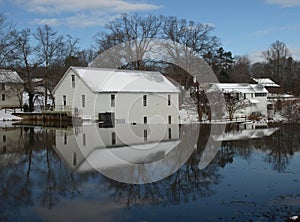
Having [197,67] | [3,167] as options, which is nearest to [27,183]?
[3,167]

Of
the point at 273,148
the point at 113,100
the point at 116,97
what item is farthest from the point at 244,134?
the point at 113,100

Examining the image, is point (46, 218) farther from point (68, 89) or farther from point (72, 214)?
point (68, 89)

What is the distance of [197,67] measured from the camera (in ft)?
149

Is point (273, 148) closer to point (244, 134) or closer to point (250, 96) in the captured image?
point (244, 134)

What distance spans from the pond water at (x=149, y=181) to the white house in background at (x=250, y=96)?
24177 mm

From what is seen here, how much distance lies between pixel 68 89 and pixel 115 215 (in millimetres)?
29140

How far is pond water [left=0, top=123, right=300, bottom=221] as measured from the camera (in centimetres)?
826

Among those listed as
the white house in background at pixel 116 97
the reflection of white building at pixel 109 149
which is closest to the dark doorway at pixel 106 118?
the white house in background at pixel 116 97

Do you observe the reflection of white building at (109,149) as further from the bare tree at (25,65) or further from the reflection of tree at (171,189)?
the bare tree at (25,65)

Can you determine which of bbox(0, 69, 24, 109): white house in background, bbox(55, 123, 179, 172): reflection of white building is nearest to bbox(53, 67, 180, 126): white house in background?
bbox(55, 123, 179, 172): reflection of white building

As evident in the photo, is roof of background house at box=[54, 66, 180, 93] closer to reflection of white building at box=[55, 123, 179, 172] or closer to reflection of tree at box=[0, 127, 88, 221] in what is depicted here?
reflection of white building at box=[55, 123, 179, 172]

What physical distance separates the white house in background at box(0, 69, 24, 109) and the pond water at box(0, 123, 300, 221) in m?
29.8

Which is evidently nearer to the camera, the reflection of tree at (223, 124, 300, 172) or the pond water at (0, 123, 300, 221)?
the pond water at (0, 123, 300, 221)

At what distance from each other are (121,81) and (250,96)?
21.7m
